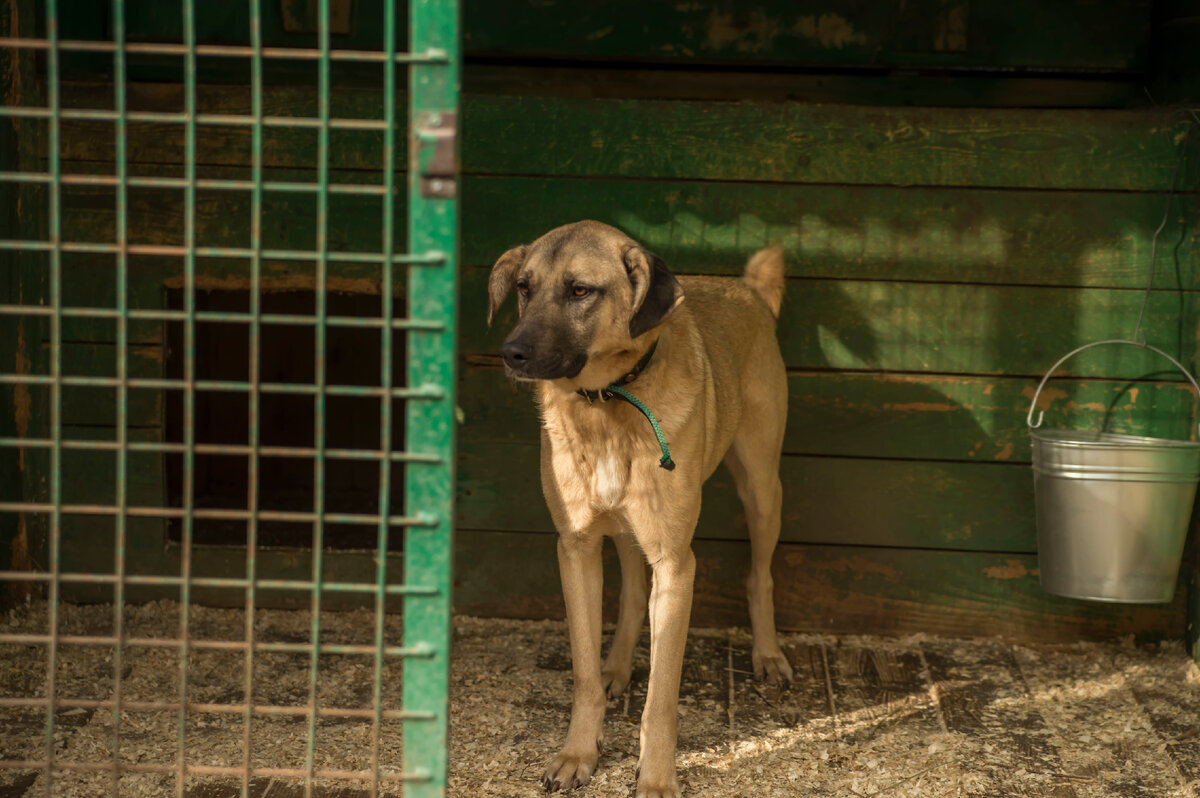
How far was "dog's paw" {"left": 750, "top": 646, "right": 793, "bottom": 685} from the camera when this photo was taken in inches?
157

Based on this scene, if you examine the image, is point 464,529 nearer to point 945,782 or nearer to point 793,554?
point 793,554

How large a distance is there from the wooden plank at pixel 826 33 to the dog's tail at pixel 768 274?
0.96m

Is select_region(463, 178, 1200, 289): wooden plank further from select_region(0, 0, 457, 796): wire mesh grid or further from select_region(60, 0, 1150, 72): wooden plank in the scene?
select_region(60, 0, 1150, 72): wooden plank

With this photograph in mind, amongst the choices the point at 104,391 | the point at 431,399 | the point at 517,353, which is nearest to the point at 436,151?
the point at 431,399

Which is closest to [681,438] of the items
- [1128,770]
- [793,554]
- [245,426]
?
[793,554]

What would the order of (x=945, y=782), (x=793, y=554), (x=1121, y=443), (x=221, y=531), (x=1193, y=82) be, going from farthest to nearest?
1. (x=221, y=531)
2. (x=793, y=554)
3. (x=1193, y=82)
4. (x=1121, y=443)
5. (x=945, y=782)

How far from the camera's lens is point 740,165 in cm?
424

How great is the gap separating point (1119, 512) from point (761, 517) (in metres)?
1.22

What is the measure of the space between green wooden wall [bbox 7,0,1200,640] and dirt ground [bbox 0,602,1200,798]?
0.86ft

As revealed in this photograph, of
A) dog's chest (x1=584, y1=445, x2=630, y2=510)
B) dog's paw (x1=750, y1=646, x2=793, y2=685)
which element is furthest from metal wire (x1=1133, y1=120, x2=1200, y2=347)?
dog's chest (x1=584, y1=445, x2=630, y2=510)

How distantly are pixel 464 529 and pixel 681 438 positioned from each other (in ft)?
4.95

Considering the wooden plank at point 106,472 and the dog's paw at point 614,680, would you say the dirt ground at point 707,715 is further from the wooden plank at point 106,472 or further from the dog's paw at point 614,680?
the wooden plank at point 106,472

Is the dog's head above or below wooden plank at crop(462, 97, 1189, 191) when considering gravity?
below

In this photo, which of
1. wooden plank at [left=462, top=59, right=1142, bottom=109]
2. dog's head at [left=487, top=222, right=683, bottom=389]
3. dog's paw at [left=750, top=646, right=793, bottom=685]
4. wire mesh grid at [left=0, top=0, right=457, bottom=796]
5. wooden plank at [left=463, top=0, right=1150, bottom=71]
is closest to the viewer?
dog's head at [left=487, top=222, right=683, bottom=389]
